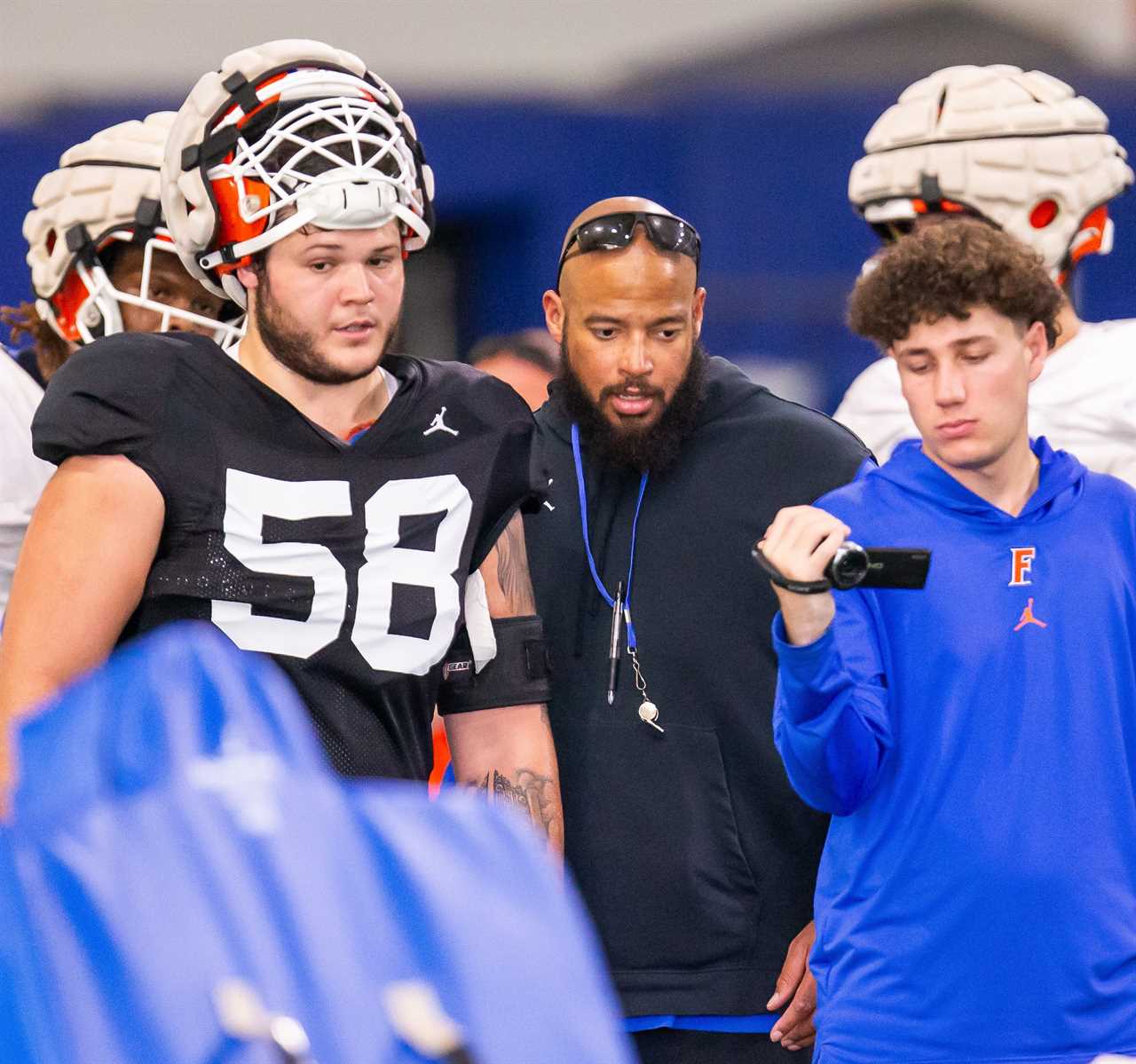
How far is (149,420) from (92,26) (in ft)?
23.7

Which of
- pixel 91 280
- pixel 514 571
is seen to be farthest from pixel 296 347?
pixel 91 280

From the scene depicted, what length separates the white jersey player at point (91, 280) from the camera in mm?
3309

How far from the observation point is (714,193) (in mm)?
7785

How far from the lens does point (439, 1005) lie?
0.86 metres

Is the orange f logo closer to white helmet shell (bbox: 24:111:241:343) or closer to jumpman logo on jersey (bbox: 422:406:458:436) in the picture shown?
jumpman logo on jersey (bbox: 422:406:458:436)

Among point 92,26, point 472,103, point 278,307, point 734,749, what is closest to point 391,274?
point 278,307

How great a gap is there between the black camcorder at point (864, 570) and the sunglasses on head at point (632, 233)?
862mm

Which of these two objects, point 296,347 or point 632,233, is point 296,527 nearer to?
point 296,347

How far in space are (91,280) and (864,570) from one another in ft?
5.64

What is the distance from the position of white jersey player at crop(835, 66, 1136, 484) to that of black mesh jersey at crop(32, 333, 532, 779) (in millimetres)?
1185

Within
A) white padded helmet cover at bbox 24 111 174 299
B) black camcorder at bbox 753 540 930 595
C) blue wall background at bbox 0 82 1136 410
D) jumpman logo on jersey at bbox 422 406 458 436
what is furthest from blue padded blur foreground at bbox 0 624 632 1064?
blue wall background at bbox 0 82 1136 410

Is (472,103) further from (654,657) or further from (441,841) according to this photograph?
(441,841)

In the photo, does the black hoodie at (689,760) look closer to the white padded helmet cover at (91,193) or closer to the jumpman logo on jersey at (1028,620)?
the jumpman logo on jersey at (1028,620)

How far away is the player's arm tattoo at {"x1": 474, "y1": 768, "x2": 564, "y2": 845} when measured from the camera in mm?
2742
